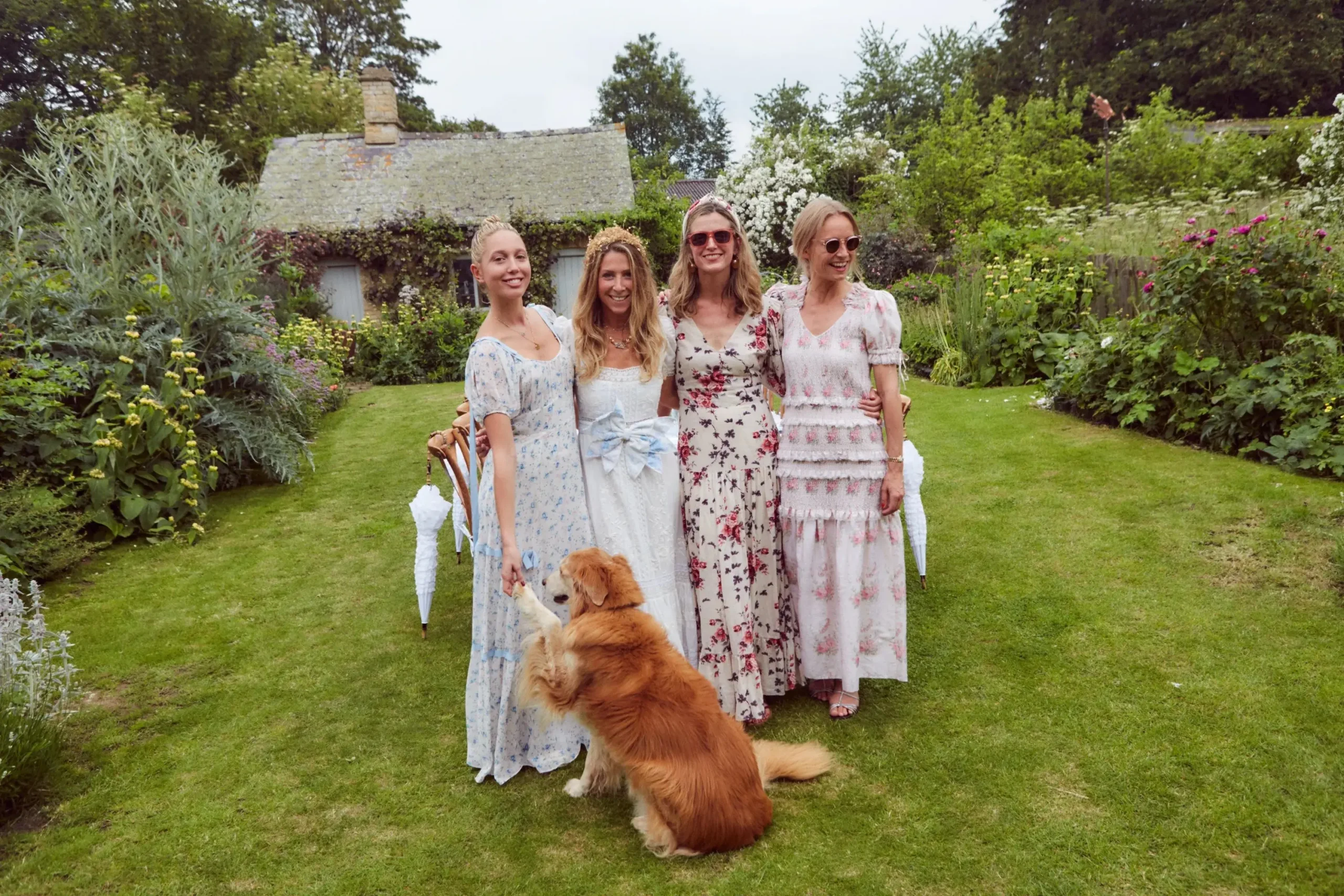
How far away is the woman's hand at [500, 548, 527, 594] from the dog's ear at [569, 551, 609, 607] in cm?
25

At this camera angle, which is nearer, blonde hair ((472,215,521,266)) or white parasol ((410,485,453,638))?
blonde hair ((472,215,521,266))

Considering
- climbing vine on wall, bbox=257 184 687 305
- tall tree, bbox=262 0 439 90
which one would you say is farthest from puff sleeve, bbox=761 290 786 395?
tall tree, bbox=262 0 439 90

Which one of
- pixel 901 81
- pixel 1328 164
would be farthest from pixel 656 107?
pixel 1328 164

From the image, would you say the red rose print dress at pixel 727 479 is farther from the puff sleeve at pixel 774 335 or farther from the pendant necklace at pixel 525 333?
the pendant necklace at pixel 525 333

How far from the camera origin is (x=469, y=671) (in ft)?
10.6

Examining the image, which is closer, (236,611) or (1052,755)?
(1052,755)

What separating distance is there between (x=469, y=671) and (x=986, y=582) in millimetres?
3292

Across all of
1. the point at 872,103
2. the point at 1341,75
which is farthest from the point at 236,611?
the point at 872,103

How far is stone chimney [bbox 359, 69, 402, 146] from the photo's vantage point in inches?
756

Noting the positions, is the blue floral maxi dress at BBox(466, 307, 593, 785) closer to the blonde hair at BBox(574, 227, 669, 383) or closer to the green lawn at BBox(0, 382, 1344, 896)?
the blonde hair at BBox(574, 227, 669, 383)

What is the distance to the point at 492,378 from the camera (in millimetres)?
2951

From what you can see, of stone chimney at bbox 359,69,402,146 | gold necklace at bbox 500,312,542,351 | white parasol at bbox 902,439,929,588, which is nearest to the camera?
gold necklace at bbox 500,312,542,351

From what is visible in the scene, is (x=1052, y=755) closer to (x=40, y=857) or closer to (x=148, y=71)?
→ (x=40, y=857)

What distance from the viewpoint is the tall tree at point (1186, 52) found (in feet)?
87.1
